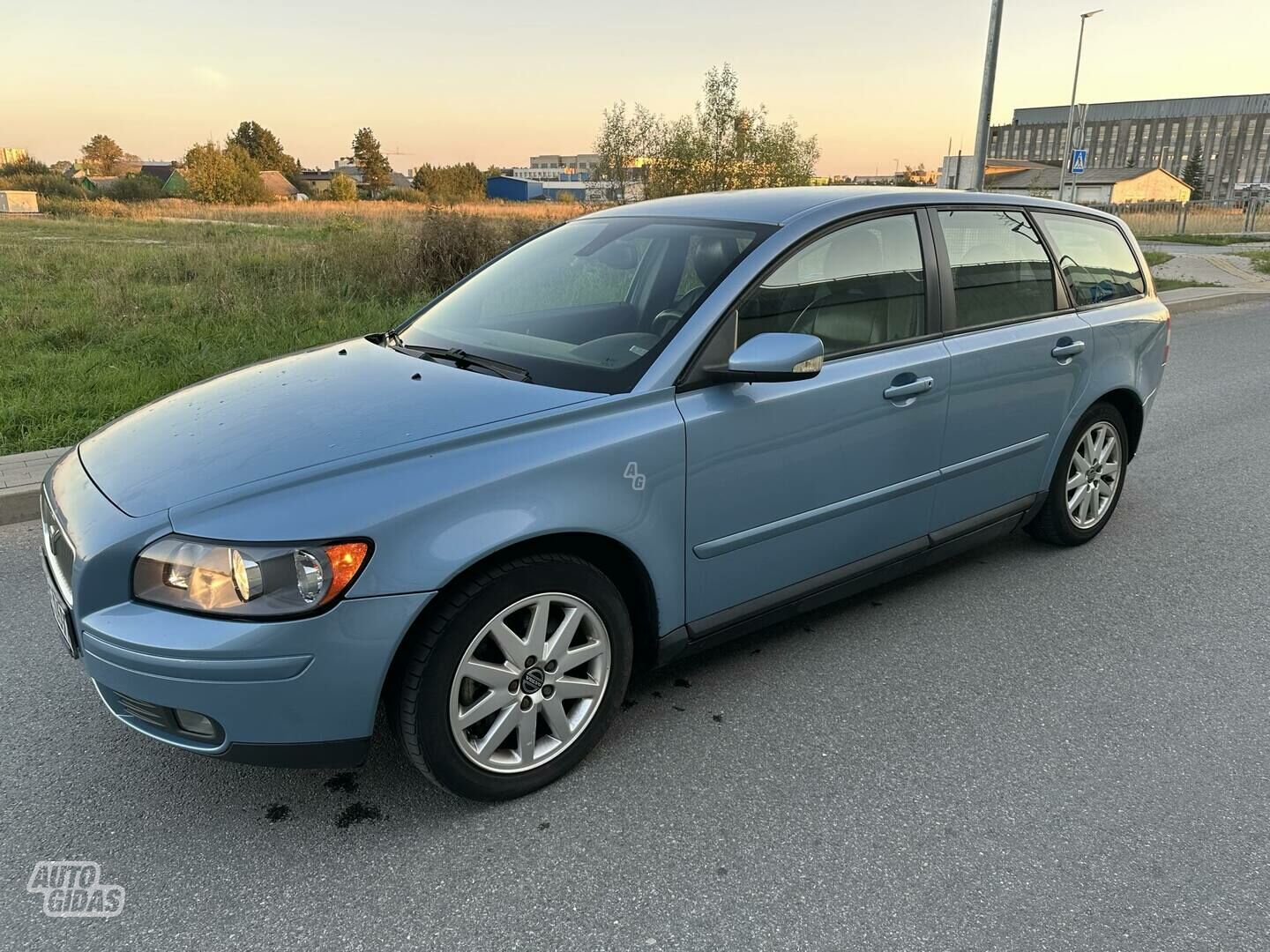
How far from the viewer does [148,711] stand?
2.20 meters

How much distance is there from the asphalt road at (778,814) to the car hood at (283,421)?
91cm

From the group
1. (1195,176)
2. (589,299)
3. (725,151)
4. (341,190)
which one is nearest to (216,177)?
(341,190)

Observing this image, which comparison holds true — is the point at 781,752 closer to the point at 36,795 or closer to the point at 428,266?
the point at 36,795

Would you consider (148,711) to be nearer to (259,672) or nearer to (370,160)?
(259,672)

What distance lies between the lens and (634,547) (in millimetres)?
2580

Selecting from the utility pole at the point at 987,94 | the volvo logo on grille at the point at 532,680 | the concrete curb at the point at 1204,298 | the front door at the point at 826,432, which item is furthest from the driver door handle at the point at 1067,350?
the concrete curb at the point at 1204,298

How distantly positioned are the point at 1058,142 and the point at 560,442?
157 metres

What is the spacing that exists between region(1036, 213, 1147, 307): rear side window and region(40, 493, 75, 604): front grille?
3915 millimetres

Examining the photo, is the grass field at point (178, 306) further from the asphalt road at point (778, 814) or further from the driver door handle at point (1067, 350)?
the driver door handle at point (1067, 350)

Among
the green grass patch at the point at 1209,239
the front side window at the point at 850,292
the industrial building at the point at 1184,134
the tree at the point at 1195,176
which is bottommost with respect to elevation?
the green grass patch at the point at 1209,239

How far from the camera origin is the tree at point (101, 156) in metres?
117

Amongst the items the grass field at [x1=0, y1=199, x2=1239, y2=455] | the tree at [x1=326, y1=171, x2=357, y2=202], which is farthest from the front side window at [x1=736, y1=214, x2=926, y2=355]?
the tree at [x1=326, y1=171, x2=357, y2=202]

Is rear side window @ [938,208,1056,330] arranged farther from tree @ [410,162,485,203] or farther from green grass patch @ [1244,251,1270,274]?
tree @ [410,162,485,203]

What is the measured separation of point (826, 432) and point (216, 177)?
71215 millimetres
